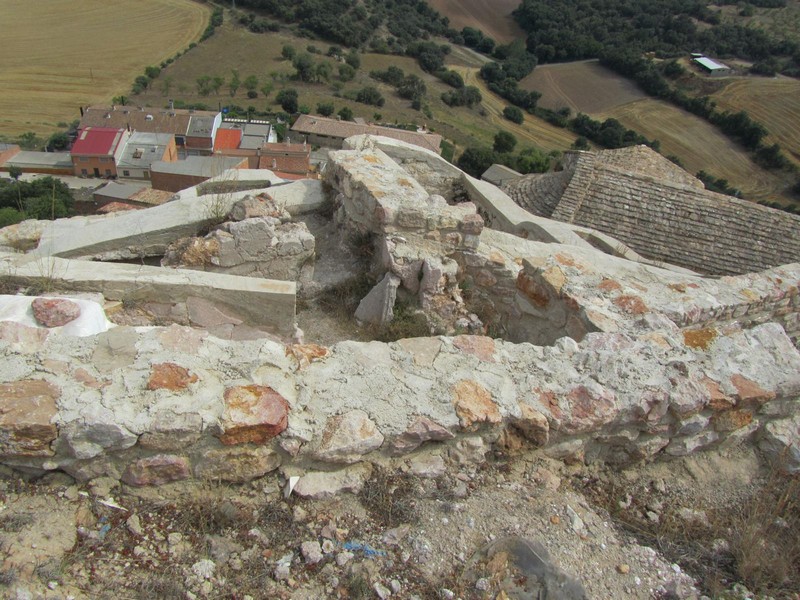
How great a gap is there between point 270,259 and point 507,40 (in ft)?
239

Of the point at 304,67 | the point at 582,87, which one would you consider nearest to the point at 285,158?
the point at 304,67

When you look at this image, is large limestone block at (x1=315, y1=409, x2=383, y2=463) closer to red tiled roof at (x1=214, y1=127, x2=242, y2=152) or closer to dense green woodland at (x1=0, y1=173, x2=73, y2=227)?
dense green woodland at (x1=0, y1=173, x2=73, y2=227)

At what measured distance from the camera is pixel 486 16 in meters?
73.1

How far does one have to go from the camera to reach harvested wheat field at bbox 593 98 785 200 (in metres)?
41.5

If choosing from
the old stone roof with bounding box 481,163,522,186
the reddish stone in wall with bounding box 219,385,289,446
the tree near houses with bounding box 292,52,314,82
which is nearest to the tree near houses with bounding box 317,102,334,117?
the tree near houses with bounding box 292,52,314,82

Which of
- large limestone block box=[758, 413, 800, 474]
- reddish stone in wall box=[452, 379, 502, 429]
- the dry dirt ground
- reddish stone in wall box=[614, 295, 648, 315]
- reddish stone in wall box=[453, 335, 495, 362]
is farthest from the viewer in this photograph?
reddish stone in wall box=[614, 295, 648, 315]

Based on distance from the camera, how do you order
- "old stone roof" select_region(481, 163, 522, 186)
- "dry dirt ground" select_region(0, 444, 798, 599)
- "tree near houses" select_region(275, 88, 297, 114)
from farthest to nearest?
"tree near houses" select_region(275, 88, 297, 114) < "old stone roof" select_region(481, 163, 522, 186) < "dry dirt ground" select_region(0, 444, 798, 599)

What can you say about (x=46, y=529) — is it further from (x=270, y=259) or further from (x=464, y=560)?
(x=270, y=259)

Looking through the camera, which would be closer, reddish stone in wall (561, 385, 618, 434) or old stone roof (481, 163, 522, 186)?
reddish stone in wall (561, 385, 618, 434)

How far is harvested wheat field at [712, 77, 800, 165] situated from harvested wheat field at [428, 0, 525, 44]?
26.2 metres

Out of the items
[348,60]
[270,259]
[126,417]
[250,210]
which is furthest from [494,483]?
[348,60]

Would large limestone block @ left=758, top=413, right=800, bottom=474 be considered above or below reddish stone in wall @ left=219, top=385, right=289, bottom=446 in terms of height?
below

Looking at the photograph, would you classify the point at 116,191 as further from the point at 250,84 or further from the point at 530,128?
the point at 530,128

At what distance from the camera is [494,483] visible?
2938 mm
